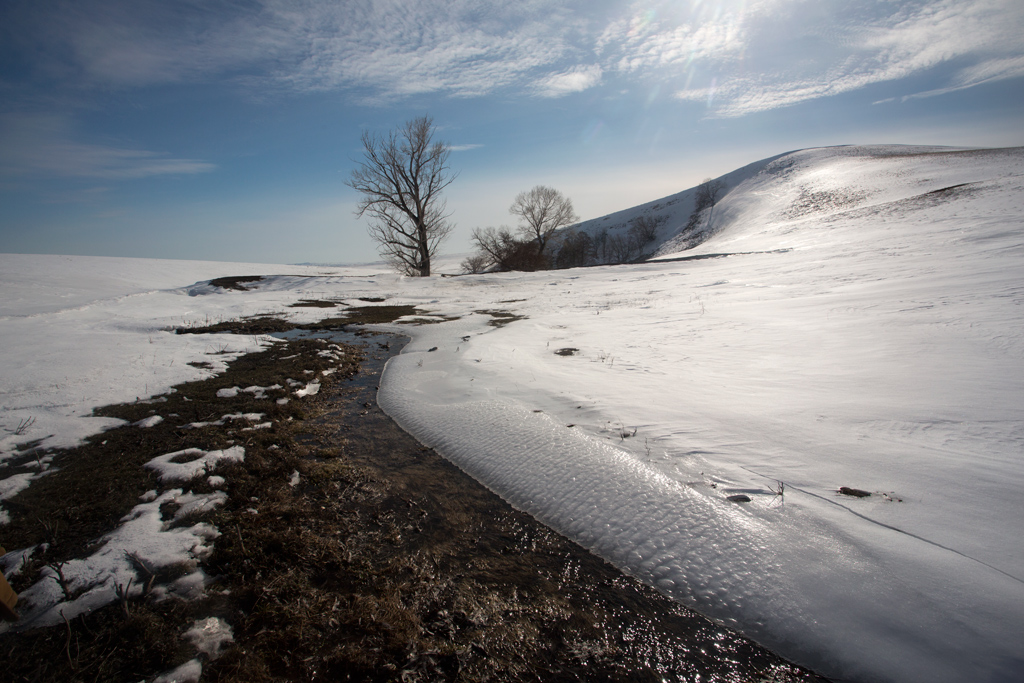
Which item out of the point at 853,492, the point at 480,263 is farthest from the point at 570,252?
the point at 853,492

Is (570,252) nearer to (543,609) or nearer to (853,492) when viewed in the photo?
(853,492)

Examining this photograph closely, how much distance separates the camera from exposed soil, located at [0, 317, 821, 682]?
1.67 m

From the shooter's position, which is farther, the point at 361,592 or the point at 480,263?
the point at 480,263

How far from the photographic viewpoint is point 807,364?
4.49 metres

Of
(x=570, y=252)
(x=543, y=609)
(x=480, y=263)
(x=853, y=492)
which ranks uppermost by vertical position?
(x=570, y=252)

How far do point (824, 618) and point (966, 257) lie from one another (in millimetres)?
10474

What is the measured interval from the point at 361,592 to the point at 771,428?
10.4ft

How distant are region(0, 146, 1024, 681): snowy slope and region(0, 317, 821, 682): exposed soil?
11.2 inches

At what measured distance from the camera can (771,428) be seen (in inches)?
128

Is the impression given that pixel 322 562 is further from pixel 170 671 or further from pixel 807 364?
pixel 807 364

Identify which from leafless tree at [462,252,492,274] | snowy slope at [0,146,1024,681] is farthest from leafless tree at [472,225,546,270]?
snowy slope at [0,146,1024,681]

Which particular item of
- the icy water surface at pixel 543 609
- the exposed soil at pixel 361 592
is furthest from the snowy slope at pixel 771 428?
the exposed soil at pixel 361 592

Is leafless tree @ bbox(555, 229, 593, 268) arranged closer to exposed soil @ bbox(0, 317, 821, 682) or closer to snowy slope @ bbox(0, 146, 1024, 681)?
snowy slope @ bbox(0, 146, 1024, 681)

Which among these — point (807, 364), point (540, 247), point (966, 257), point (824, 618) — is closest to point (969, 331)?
point (807, 364)
